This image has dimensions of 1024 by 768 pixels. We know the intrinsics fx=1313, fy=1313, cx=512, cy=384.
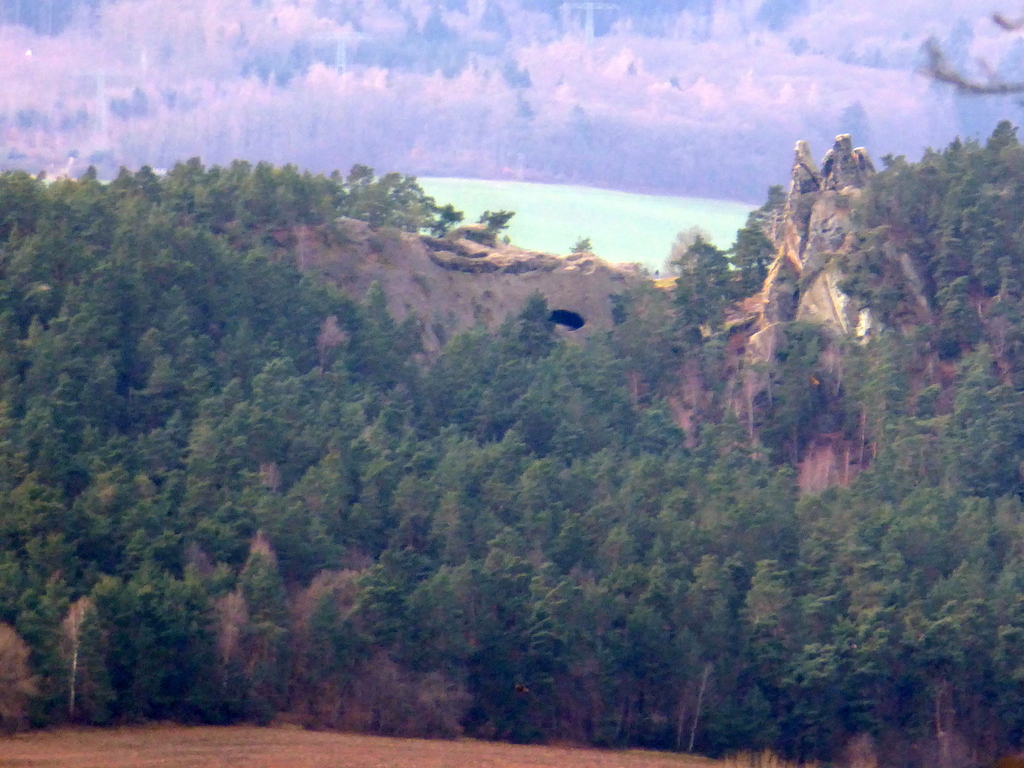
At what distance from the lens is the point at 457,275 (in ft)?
160

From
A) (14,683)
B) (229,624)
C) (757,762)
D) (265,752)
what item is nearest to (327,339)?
(229,624)

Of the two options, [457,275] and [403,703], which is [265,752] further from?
[457,275]

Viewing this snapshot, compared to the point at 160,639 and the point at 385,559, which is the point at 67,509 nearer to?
the point at 160,639

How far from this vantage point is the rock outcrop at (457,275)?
4662 centimetres

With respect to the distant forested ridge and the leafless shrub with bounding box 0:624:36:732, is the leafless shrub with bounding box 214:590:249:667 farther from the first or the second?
the leafless shrub with bounding box 0:624:36:732

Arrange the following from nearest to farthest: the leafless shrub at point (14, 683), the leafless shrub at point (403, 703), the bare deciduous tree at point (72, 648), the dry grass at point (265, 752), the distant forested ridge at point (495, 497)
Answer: the dry grass at point (265, 752) → the leafless shrub at point (14, 683) → the bare deciduous tree at point (72, 648) → the leafless shrub at point (403, 703) → the distant forested ridge at point (495, 497)

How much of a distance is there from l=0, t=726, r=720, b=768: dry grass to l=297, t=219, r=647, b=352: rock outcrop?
1918 cm

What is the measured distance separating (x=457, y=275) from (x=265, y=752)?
2474 cm

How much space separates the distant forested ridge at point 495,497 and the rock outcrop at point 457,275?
1075 mm

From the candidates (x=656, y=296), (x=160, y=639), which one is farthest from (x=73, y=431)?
(x=656, y=296)

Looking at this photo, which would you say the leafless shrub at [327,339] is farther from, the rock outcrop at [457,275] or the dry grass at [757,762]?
the dry grass at [757,762]

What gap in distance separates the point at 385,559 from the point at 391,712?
3.93 meters

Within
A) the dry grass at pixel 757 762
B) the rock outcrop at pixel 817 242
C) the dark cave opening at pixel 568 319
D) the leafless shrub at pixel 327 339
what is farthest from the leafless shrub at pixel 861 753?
the dark cave opening at pixel 568 319

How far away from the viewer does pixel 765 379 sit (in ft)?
148
